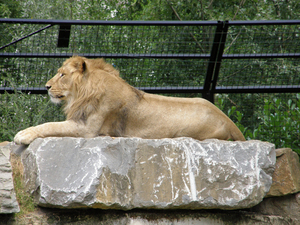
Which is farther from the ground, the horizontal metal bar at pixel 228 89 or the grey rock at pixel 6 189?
the horizontal metal bar at pixel 228 89

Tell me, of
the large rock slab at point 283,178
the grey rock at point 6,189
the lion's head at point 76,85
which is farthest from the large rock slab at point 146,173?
the lion's head at point 76,85

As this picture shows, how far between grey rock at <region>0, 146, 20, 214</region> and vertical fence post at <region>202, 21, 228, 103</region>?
267 cm

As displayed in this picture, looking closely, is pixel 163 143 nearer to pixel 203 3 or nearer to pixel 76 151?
pixel 76 151

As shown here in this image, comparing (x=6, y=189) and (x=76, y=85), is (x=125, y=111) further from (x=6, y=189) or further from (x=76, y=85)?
(x=6, y=189)

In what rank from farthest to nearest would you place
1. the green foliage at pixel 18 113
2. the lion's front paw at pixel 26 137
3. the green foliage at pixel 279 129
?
1. the green foliage at pixel 279 129
2. the green foliage at pixel 18 113
3. the lion's front paw at pixel 26 137

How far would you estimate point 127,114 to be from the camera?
14.4 ft

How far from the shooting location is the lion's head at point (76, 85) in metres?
4.36

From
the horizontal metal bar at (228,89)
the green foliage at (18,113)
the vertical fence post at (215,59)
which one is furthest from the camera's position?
the horizontal metal bar at (228,89)

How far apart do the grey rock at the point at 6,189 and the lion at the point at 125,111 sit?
31.2 inches

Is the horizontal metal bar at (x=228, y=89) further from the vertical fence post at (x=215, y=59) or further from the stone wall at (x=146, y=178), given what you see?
the stone wall at (x=146, y=178)

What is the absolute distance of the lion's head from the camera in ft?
14.3

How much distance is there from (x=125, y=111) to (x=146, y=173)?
0.83m

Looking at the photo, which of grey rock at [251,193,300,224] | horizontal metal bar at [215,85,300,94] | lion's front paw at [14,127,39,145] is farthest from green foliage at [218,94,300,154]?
lion's front paw at [14,127,39,145]

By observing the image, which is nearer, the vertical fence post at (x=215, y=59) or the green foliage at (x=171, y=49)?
the vertical fence post at (x=215, y=59)
